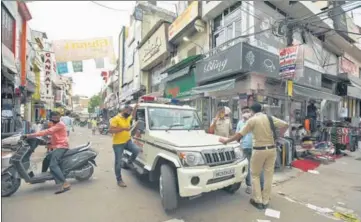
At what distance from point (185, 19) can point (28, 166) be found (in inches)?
441

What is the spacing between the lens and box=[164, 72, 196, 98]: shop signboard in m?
13.2

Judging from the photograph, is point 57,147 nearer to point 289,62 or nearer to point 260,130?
point 260,130

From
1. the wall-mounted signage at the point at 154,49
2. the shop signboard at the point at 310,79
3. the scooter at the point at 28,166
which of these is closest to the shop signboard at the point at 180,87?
the wall-mounted signage at the point at 154,49

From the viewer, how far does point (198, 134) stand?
5172 millimetres

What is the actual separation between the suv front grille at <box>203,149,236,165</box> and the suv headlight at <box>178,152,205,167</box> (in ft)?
0.40

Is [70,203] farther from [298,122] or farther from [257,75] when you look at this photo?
[298,122]

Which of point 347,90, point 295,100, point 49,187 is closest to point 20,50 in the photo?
point 49,187

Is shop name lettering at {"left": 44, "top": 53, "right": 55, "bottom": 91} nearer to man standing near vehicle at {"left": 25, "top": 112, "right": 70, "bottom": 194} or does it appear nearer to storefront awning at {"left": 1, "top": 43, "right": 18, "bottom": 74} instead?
storefront awning at {"left": 1, "top": 43, "right": 18, "bottom": 74}

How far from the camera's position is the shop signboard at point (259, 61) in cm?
888

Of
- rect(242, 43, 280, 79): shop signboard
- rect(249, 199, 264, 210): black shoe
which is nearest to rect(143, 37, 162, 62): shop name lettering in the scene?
rect(242, 43, 280, 79): shop signboard

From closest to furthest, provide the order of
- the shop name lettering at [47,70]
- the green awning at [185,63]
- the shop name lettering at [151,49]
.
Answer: the green awning at [185,63], the shop name lettering at [151,49], the shop name lettering at [47,70]

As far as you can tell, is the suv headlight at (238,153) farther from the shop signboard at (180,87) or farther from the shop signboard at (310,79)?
the shop signboard at (180,87)

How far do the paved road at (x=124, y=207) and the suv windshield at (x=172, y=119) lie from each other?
55.6 inches

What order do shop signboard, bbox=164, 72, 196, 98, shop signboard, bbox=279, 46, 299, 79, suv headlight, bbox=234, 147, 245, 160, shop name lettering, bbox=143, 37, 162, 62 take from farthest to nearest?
shop name lettering, bbox=143, 37, 162, 62 < shop signboard, bbox=164, 72, 196, 98 < shop signboard, bbox=279, 46, 299, 79 < suv headlight, bbox=234, 147, 245, 160
